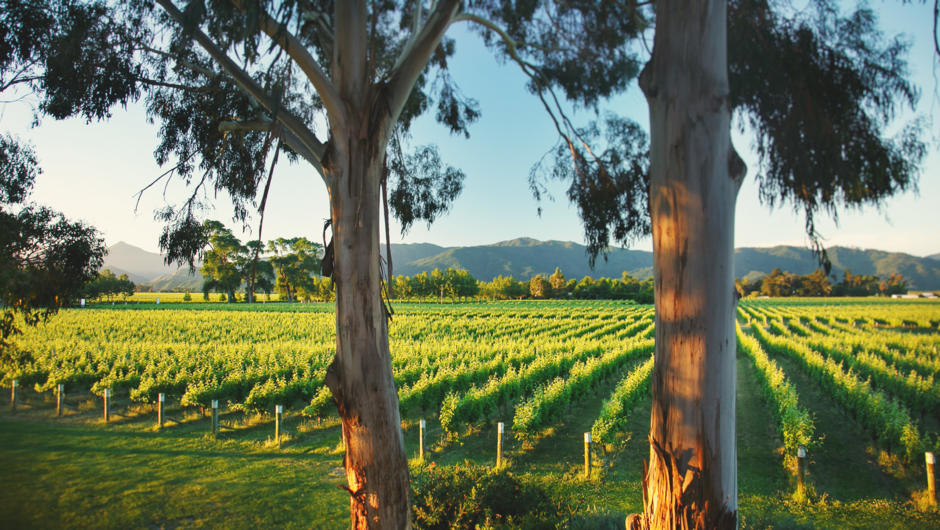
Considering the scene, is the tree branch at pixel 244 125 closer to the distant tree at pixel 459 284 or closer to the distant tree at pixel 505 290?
the distant tree at pixel 459 284

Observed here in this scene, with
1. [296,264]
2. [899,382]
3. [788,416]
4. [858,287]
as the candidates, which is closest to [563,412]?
[788,416]

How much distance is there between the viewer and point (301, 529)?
17.6 ft

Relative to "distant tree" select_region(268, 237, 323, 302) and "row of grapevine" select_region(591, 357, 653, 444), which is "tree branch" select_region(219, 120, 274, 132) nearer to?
"row of grapevine" select_region(591, 357, 653, 444)

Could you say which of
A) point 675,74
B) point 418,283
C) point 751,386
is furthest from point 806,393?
point 418,283

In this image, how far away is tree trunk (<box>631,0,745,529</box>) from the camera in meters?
2.02

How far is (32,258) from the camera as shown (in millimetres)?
6523

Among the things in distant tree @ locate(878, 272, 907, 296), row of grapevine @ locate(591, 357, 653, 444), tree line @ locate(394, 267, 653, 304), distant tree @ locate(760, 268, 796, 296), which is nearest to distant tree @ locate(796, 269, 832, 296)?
distant tree @ locate(760, 268, 796, 296)

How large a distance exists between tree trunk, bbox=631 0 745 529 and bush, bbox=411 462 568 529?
70.2 inches

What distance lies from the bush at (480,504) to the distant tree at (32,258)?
16.7 feet

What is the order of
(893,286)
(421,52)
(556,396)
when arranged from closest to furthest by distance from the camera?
1. (421,52)
2. (556,396)
3. (893,286)

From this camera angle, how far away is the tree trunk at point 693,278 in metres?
2.02

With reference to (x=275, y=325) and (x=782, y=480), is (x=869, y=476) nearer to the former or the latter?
(x=782, y=480)

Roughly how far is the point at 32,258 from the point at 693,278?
8.57 m

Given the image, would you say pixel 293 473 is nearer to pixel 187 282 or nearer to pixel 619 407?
pixel 619 407
